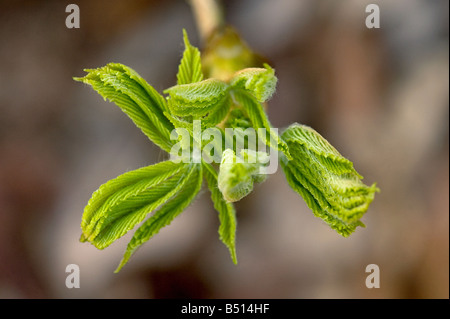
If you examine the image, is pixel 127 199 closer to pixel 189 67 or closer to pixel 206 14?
pixel 189 67

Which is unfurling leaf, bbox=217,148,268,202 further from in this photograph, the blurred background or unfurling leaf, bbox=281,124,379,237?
the blurred background

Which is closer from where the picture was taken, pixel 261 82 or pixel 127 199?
pixel 261 82

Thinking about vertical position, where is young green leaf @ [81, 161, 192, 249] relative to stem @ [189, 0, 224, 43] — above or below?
below

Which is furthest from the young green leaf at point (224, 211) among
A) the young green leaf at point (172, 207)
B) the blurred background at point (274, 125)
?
the blurred background at point (274, 125)

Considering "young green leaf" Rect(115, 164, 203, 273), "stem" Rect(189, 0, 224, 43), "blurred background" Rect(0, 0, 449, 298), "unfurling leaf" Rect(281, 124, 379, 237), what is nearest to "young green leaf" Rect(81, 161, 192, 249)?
"young green leaf" Rect(115, 164, 203, 273)

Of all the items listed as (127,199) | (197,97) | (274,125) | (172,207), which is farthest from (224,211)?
(274,125)

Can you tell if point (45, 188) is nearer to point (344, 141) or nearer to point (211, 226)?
point (211, 226)
